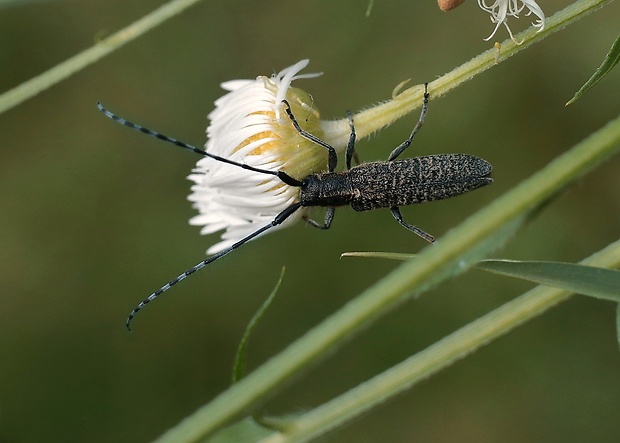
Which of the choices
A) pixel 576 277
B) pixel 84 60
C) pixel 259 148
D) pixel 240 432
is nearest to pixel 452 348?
pixel 576 277

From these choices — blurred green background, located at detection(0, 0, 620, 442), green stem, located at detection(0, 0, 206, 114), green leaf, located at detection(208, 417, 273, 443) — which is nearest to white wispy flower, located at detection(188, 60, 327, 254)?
green stem, located at detection(0, 0, 206, 114)

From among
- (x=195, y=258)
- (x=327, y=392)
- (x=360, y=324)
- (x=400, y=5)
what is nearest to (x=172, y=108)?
(x=195, y=258)

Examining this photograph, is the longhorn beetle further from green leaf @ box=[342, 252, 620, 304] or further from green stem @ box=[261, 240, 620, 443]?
green leaf @ box=[342, 252, 620, 304]

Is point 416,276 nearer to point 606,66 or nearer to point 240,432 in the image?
point 606,66

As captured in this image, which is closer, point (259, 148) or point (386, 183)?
point (259, 148)

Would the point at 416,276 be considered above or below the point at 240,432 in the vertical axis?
below
